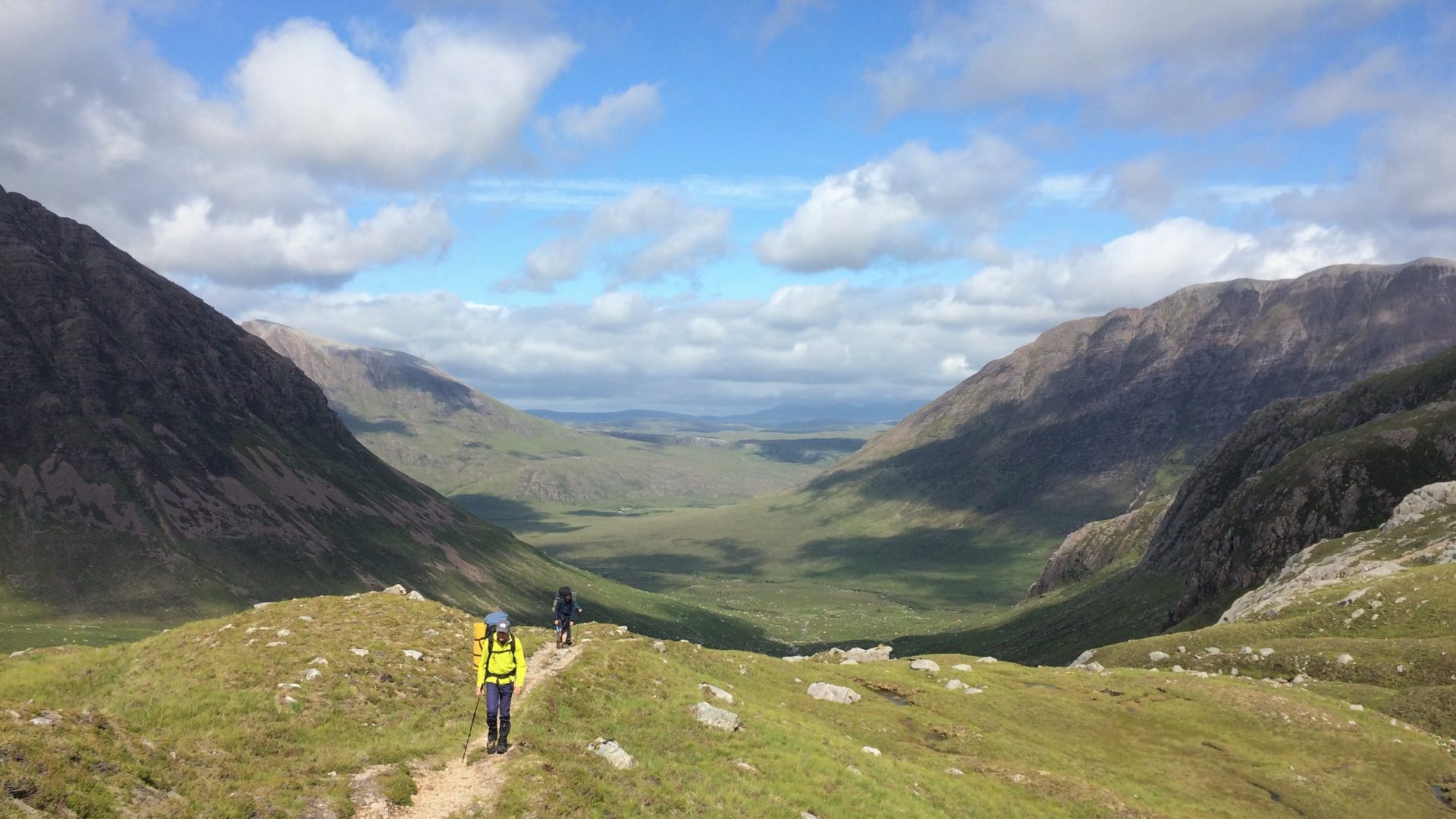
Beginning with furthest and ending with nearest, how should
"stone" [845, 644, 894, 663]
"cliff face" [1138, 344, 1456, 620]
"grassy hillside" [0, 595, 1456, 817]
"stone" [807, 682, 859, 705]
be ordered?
"cliff face" [1138, 344, 1456, 620] < "stone" [845, 644, 894, 663] < "stone" [807, 682, 859, 705] < "grassy hillside" [0, 595, 1456, 817]

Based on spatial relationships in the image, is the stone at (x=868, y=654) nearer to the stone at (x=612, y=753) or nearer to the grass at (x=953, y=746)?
the grass at (x=953, y=746)

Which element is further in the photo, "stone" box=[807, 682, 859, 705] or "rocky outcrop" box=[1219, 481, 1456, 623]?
"rocky outcrop" box=[1219, 481, 1456, 623]

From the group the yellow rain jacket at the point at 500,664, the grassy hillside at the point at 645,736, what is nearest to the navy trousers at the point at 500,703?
the yellow rain jacket at the point at 500,664

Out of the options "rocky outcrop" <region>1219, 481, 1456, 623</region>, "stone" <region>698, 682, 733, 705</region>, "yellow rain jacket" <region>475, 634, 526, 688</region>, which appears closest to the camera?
"yellow rain jacket" <region>475, 634, 526, 688</region>

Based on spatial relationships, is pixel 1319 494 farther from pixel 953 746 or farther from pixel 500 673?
pixel 500 673

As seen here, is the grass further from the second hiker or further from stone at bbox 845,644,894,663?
stone at bbox 845,644,894,663

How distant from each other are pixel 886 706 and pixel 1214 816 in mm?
19933

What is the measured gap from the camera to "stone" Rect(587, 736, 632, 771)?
2934cm

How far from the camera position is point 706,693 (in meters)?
41.3

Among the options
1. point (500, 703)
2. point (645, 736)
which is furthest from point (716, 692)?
point (500, 703)

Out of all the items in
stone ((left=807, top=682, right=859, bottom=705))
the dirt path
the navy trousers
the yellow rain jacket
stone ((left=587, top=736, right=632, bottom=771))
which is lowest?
stone ((left=807, top=682, right=859, bottom=705))

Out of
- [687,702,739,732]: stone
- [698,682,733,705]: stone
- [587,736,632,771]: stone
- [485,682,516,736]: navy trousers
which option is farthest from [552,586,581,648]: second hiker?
[485,682,516,736]: navy trousers

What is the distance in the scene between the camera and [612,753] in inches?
1179

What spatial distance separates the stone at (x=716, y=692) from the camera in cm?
4134
